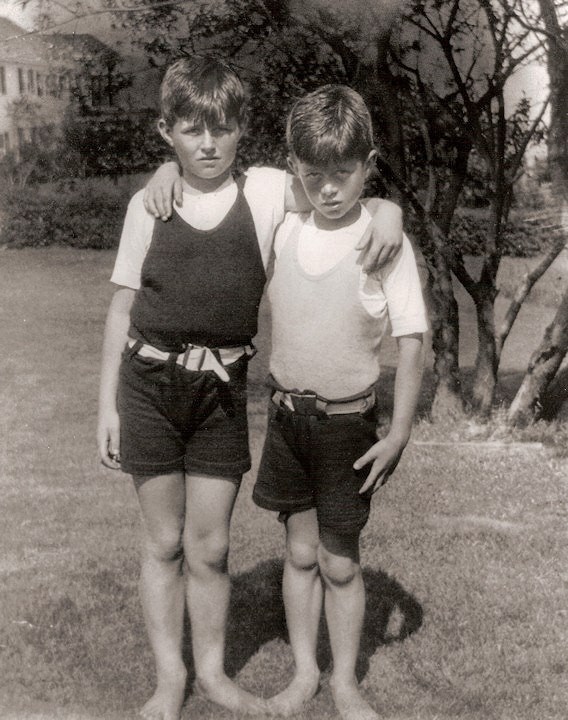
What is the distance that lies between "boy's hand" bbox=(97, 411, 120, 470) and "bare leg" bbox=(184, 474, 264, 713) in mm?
197

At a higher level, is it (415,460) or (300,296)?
(300,296)

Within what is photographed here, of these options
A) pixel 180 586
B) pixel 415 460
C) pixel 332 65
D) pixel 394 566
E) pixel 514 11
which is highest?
pixel 514 11

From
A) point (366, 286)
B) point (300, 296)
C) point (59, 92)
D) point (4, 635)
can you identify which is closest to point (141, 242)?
point (300, 296)

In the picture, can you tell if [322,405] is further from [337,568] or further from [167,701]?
[167,701]

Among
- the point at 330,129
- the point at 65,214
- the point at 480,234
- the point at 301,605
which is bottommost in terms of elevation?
the point at 480,234

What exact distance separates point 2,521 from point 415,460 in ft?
7.32

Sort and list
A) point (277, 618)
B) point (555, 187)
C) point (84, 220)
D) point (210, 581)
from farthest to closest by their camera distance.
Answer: point (84, 220) < point (555, 187) < point (277, 618) < point (210, 581)

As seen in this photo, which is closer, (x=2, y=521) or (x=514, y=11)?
(x=2, y=521)

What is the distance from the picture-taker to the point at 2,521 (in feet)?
14.1

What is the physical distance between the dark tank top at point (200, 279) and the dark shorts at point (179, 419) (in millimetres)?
84

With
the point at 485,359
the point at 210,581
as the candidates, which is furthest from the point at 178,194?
the point at 485,359

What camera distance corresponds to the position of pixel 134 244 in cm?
241

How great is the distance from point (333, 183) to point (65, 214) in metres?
7.02

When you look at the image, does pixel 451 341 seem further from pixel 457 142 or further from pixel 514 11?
pixel 514 11
